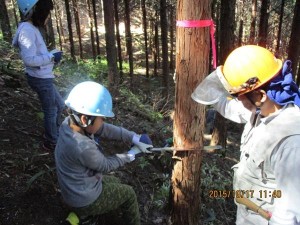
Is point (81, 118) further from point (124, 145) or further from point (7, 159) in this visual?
point (124, 145)

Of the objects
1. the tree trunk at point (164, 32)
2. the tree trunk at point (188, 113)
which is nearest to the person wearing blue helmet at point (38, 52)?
the tree trunk at point (188, 113)

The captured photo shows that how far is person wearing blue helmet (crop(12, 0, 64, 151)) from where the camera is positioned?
13.8 ft

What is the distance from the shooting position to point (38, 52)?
4418mm

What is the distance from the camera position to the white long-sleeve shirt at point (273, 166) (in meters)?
2.11

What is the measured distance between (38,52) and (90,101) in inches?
70.8

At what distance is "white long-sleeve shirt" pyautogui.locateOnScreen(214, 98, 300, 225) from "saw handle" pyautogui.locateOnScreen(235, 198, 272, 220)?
1.3 inches

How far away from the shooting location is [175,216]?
3881mm

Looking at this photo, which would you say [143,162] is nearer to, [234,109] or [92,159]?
[92,159]

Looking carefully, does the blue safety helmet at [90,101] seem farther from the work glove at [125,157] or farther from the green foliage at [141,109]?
the green foliage at [141,109]

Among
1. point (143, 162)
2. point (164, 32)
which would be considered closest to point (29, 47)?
point (143, 162)

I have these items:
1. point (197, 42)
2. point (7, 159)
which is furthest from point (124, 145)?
point (197, 42)

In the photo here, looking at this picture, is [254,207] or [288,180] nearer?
[288,180]

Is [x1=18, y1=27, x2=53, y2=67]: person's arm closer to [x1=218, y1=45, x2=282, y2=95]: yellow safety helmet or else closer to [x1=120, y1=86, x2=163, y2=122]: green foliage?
[x1=218, y1=45, x2=282, y2=95]: yellow safety helmet

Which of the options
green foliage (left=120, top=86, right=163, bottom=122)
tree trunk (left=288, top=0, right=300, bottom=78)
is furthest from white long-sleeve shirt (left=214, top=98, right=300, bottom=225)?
tree trunk (left=288, top=0, right=300, bottom=78)
